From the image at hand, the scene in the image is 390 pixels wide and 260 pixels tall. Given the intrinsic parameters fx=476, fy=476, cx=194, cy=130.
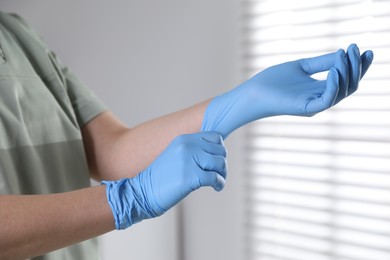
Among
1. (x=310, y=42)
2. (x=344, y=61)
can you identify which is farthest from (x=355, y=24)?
(x=344, y=61)

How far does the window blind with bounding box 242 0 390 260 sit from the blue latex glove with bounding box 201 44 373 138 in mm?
605

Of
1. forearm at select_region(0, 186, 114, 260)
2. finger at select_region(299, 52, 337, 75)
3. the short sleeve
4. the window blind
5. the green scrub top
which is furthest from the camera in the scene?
the window blind

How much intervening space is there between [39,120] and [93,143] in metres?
0.16

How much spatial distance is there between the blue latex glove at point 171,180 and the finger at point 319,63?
21 cm

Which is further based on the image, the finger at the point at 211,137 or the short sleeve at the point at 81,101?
the short sleeve at the point at 81,101

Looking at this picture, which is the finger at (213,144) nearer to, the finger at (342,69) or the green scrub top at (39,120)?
the finger at (342,69)

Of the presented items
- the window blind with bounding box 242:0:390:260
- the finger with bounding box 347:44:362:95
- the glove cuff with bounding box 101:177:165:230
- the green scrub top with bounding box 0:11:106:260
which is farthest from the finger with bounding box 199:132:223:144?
the window blind with bounding box 242:0:390:260

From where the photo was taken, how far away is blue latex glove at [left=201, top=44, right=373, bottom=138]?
29.1 inches

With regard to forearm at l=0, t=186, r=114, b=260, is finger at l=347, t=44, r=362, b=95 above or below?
above

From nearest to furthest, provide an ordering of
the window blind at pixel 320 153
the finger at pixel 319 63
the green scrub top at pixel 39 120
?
1. the finger at pixel 319 63
2. the green scrub top at pixel 39 120
3. the window blind at pixel 320 153

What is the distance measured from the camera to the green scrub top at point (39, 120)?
883 millimetres

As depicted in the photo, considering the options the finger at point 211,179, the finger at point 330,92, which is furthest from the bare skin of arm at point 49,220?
the finger at point 330,92

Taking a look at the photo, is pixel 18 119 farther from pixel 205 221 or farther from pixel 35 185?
pixel 205 221

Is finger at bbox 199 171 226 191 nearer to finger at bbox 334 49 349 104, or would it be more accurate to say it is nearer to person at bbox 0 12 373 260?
person at bbox 0 12 373 260
